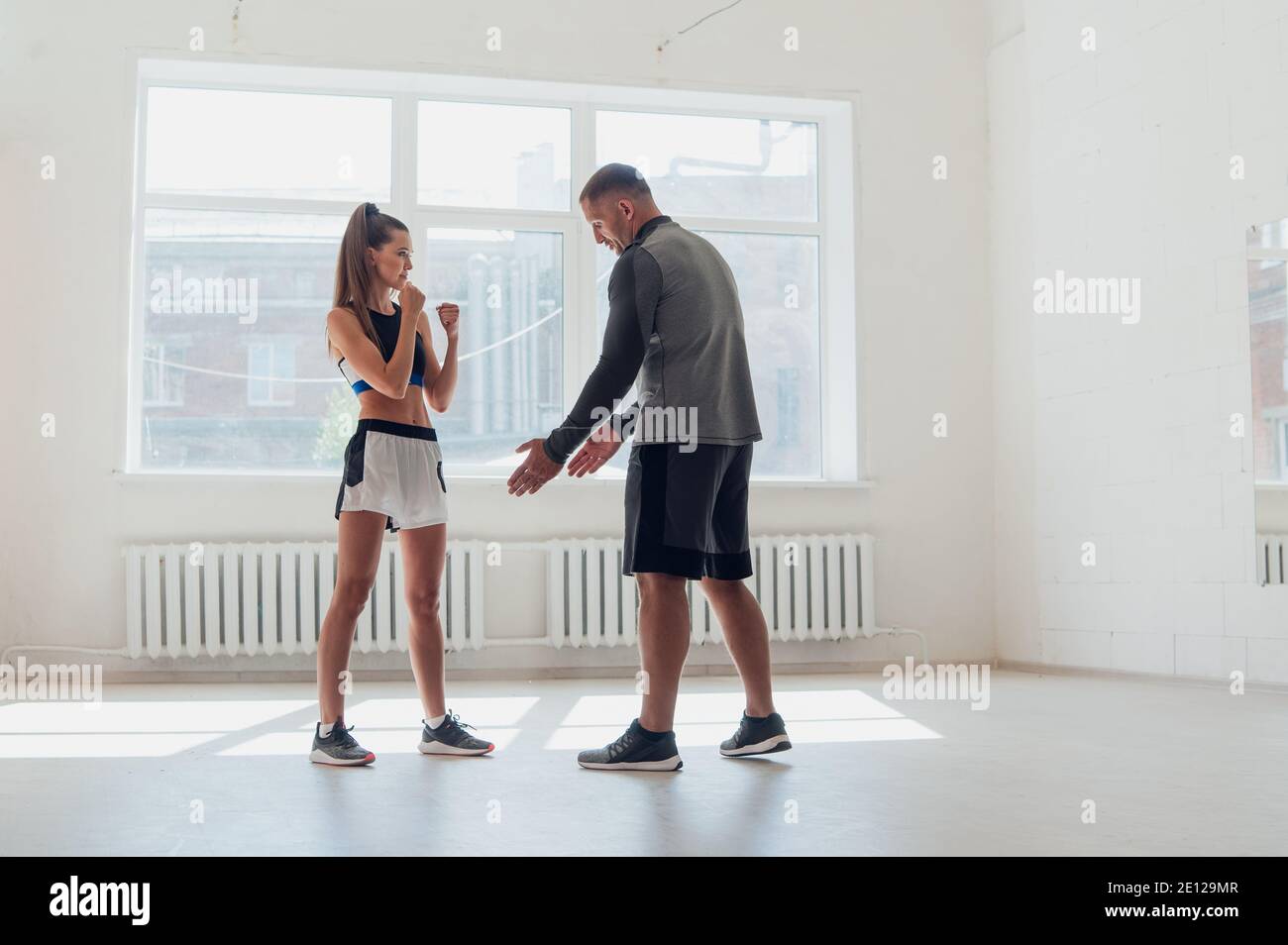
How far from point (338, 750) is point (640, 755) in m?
0.71

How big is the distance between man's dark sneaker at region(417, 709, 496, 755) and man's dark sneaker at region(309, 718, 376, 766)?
0.16 m

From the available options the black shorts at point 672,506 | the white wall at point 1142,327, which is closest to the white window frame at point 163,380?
the black shorts at point 672,506

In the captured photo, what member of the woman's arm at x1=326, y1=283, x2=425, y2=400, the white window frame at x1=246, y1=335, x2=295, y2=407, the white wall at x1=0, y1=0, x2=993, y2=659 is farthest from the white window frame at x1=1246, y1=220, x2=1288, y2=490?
the white window frame at x1=246, y1=335, x2=295, y2=407

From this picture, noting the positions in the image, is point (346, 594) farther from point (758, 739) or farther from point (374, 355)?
point (758, 739)

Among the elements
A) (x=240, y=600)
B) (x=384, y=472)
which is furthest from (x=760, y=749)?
(x=240, y=600)

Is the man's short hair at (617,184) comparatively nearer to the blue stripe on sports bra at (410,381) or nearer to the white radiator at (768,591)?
the blue stripe on sports bra at (410,381)

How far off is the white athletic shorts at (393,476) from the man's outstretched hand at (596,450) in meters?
0.35

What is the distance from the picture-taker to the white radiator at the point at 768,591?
520 centimetres

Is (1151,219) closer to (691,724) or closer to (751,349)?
(751,349)

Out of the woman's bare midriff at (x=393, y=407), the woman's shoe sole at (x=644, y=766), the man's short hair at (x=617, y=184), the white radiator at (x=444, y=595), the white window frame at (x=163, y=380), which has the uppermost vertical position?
the man's short hair at (x=617, y=184)

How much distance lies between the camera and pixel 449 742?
2947 mm

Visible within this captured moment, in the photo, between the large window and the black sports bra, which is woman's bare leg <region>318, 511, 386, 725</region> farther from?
the large window

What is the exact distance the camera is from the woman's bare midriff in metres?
2.87

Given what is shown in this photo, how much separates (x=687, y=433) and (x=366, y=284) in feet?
2.94
